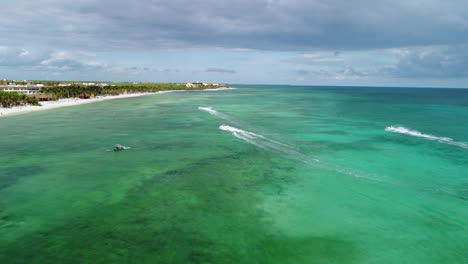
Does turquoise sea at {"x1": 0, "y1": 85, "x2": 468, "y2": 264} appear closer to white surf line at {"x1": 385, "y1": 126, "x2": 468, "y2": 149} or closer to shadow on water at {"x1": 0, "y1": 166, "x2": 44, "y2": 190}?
shadow on water at {"x1": 0, "y1": 166, "x2": 44, "y2": 190}

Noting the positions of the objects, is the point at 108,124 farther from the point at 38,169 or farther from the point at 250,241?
the point at 250,241

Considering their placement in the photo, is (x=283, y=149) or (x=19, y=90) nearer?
(x=283, y=149)

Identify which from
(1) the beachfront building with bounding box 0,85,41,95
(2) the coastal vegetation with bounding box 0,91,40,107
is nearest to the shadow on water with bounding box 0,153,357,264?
(2) the coastal vegetation with bounding box 0,91,40,107

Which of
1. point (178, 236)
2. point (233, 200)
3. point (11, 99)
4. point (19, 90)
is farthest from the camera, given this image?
point (19, 90)

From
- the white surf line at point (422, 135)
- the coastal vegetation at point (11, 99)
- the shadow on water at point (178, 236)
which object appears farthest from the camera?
the coastal vegetation at point (11, 99)

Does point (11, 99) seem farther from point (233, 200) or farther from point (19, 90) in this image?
point (233, 200)

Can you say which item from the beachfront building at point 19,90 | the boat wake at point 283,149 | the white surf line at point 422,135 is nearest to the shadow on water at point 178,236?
the boat wake at point 283,149

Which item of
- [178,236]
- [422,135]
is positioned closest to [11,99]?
[178,236]

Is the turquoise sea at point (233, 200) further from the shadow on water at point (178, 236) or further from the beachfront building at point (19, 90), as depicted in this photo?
the beachfront building at point (19, 90)
